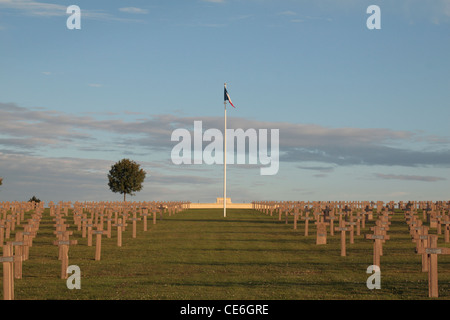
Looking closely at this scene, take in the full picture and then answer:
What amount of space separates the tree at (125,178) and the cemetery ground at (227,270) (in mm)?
68196

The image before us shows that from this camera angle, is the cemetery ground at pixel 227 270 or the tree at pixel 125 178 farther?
the tree at pixel 125 178

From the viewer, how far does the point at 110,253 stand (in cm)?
2777

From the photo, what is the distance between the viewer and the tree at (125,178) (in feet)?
339

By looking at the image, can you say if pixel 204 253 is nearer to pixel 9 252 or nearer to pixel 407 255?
pixel 407 255

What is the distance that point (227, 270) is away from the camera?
69.3 feet

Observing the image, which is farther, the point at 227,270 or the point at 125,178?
the point at 125,178

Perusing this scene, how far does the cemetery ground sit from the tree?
68196 millimetres

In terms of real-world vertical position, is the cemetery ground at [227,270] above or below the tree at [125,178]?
below

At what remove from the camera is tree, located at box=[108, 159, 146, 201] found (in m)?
103

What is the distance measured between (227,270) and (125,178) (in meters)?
84.3

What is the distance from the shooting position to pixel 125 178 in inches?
4075
